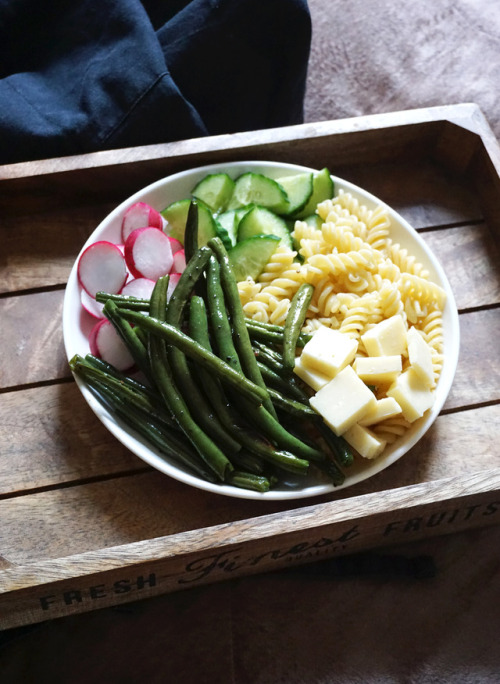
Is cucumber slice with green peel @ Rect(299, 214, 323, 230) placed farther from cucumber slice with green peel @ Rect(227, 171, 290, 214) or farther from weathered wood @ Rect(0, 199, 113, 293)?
weathered wood @ Rect(0, 199, 113, 293)

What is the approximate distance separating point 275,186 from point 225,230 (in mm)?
210

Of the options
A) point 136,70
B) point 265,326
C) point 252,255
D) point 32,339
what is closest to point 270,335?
point 265,326

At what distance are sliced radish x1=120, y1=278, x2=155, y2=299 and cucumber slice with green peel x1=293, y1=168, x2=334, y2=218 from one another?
0.49m

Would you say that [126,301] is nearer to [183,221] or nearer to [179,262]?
[179,262]

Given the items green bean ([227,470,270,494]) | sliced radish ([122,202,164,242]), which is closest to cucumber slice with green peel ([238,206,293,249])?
sliced radish ([122,202,164,242])

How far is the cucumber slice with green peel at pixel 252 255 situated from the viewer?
6.52 ft

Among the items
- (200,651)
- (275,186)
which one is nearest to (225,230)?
(275,186)

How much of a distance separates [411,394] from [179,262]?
0.73m

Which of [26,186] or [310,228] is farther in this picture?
[26,186]

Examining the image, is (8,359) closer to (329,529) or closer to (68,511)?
(68,511)

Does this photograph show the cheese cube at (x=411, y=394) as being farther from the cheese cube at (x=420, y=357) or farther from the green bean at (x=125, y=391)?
the green bean at (x=125, y=391)

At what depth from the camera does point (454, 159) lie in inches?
95.0

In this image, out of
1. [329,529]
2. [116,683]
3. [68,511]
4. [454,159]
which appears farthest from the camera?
[454,159]

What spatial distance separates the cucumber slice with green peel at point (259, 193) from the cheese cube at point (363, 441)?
71 centimetres
